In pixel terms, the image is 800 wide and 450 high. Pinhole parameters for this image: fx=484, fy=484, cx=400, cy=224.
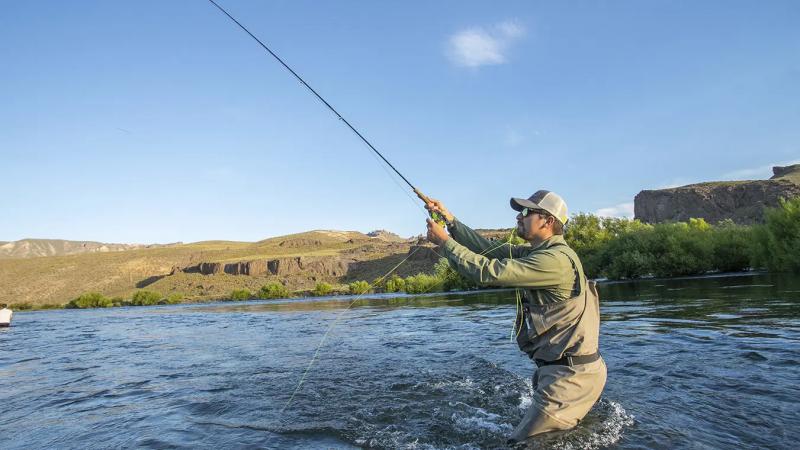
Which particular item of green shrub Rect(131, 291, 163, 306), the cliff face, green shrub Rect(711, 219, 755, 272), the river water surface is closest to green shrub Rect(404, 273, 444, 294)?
green shrub Rect(711, 219, 755, 272)

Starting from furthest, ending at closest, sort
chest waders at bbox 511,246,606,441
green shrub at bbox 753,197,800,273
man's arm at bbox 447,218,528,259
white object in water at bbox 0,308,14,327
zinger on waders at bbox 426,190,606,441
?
white object in water at bbox 0,308,14,327 < green shrub at bbox 753,197,800,273 < man's arm at bbox 447,218,528,259 < chest waders at bbox 511,246,606,441 < zinger on waders at bbox 426,190,606,441

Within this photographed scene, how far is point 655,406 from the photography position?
661cm

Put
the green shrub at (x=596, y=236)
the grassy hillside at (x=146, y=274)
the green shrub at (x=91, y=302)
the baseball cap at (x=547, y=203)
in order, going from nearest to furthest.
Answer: the baseball cap at (x=547, y=203) → the green shrub at (x=596, y=236) → the green shrub at (x=91, y=302) → the grassy hillside at (x=146, y=274)

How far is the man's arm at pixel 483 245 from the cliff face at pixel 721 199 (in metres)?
110

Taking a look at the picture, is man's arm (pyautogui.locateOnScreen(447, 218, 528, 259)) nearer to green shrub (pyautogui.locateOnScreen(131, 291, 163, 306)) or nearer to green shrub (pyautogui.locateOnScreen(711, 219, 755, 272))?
green shrub (pyautogui.locateOnScreen(711, 219, 755, 272))

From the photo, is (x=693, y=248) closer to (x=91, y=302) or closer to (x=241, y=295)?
(x=241, y=295)

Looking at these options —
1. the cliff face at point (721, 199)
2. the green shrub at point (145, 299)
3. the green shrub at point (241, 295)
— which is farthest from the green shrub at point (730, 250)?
the green shrub at point (145, 299)

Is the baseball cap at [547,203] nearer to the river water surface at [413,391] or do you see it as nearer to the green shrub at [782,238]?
the river water surface at [413,391]

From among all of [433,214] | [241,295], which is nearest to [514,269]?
[433,214]

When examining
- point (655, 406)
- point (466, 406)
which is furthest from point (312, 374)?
point (655, 406)

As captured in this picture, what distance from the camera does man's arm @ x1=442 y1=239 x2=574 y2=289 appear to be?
4.36 meters

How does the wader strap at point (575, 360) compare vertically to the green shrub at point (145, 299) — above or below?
above

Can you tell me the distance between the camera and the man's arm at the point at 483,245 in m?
5.86

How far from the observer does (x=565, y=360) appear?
15.8 ft
